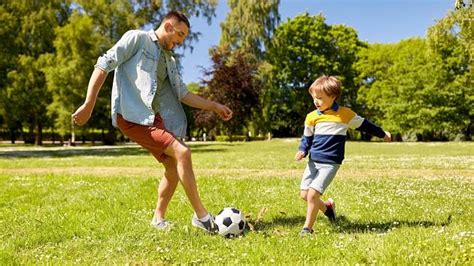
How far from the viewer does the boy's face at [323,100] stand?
585cm

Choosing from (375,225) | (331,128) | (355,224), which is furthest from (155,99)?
(375,225)

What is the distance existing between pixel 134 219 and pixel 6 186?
585 cm

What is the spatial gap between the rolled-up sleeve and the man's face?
1.13 ft

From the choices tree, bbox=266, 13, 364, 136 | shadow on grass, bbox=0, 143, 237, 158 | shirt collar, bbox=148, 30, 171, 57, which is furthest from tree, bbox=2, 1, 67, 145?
shirt collar, bbox=148, 30, 171, 57

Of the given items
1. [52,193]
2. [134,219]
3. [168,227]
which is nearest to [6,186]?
[52,193]

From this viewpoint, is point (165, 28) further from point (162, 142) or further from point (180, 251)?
point (180, 251)

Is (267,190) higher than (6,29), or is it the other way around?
(6,29)

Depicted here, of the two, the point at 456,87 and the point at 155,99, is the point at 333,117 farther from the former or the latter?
the point at 456,87

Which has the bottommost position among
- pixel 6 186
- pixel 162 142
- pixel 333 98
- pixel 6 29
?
pixel 6 186

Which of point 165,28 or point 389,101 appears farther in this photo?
point 389,101

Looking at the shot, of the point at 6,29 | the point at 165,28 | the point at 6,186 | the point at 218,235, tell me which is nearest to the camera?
the point at 218,235

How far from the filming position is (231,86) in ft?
159

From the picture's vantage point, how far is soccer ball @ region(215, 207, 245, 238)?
5.46 meters

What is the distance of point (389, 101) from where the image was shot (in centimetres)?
6200
